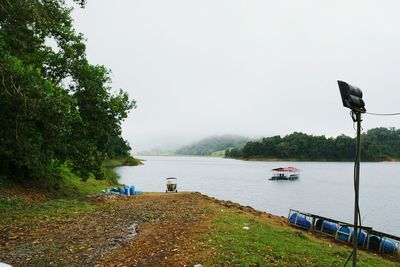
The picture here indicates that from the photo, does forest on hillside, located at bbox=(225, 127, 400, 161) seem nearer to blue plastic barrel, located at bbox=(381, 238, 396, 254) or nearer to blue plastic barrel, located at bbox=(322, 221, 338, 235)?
blue plastic barrel, located at bbox=(322, 221, 338, 235)

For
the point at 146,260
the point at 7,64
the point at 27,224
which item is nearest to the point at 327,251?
the point at 146,260

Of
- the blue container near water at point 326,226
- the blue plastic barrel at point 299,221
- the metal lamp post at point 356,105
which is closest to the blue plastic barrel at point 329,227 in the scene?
the blue container near water at point 326,226

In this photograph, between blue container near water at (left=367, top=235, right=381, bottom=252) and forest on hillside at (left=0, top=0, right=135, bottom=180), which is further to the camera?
blue container near water at (left=367, top=235, right=381, bottom=252)

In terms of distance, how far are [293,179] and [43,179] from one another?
76.2 metres

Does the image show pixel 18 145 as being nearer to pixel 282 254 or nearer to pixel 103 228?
pixel 103 228

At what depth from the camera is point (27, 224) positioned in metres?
15.3

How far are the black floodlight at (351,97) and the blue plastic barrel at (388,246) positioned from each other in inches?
624

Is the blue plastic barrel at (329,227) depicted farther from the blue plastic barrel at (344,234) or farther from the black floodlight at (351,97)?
the black floodlight at (351,97)

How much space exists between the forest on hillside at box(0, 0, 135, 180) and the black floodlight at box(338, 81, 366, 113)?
43.4 ft

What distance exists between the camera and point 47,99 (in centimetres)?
1673

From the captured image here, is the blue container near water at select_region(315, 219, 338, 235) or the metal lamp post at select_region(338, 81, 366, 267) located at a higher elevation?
the metal lamp post at select_region(338, 81, 366, 267)

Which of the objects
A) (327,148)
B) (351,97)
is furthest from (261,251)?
(327,148)

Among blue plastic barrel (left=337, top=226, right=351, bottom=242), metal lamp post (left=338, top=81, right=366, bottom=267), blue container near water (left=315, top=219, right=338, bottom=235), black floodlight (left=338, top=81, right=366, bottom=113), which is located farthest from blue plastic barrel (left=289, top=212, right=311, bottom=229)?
black floodlight (left=338, top=81, right=366, bottom=113)

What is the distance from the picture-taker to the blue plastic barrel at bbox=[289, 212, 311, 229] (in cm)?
2503
